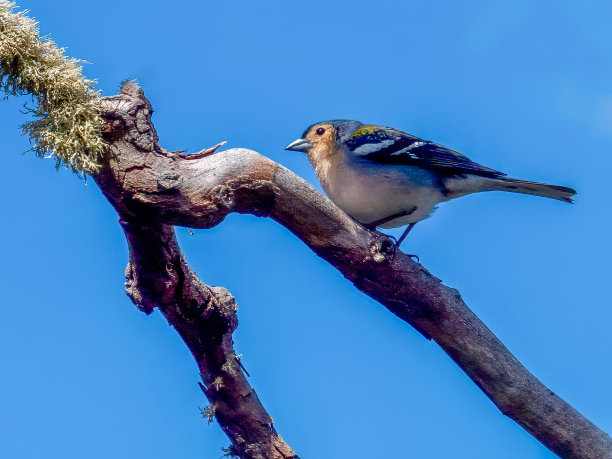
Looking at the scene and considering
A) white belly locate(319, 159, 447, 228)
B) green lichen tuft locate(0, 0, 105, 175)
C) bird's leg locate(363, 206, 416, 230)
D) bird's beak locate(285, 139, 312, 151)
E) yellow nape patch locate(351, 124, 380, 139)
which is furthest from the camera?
bird's beak locate(285, 139, 312, 151)

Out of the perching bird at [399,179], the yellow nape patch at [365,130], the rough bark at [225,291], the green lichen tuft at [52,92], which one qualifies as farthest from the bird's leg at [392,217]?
the green lichen tuft at [52,92]

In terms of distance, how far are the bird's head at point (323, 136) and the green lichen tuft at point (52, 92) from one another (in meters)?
2.16

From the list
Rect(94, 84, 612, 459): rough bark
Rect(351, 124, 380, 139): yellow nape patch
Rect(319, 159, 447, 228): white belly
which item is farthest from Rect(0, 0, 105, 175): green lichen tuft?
Rect(351, 124, 380, 139): yellow nape patch

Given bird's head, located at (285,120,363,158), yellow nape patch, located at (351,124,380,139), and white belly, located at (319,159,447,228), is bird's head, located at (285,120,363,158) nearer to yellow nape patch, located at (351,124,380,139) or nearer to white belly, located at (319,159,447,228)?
yellow nape patch, located at (351,124,380,139)

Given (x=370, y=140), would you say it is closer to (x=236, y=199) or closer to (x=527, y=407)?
(x=236, y=199)

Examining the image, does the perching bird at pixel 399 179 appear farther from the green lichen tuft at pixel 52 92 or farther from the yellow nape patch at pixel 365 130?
the green lichen tuft at pixel 52 92

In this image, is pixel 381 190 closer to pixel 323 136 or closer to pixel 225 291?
pixel 323 136

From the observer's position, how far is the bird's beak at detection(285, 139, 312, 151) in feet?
17.6

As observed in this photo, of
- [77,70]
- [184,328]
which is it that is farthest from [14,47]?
[184,328]

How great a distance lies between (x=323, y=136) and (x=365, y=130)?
0.36 metres

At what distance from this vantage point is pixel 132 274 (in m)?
4.21

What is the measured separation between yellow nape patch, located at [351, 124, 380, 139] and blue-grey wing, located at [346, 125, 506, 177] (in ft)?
0.19

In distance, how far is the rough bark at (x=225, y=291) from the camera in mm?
3486

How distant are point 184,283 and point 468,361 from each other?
1.95 metres
